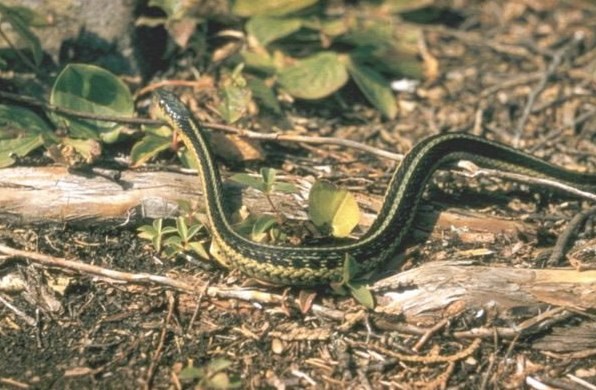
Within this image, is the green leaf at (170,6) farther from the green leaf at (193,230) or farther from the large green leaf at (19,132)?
the green leaf at (193,230)

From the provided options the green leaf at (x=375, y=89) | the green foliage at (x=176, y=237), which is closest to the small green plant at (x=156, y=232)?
the green foliage at (x=176, y=237)

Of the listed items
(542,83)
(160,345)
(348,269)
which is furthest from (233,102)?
(542,83)

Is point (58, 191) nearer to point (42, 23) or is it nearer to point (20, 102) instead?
point (20, 102)

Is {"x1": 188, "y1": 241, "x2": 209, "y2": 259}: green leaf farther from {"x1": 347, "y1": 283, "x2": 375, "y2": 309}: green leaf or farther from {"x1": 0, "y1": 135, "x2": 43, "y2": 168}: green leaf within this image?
{"x1": 0, "y1": 135, "x2": 43, "y2": 168}: green leaf

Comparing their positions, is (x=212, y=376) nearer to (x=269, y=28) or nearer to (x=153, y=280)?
(x=153, y=280)

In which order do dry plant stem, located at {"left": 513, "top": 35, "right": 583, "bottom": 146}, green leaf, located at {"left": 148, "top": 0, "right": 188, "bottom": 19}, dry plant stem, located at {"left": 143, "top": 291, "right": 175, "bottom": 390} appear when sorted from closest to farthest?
1. dry plant stem, located at {"left": 143, "top": 291, "right": 175, "bottom": 390}
2. green leaf, located at {"left": 148, "top": 0, "right": 188, "bottom": 19}
3. dry plant stem, located at {"left": 513, "top": 35, "right": 583, "bottom": 146}

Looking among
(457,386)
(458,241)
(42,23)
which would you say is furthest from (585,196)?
(42,23)

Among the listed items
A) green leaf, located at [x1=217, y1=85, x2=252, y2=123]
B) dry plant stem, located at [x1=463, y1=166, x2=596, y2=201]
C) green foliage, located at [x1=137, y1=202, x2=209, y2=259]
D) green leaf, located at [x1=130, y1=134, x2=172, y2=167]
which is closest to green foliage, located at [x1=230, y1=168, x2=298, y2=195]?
green foliage, located at [x1=137, y1=202, x2=209, y2=259]

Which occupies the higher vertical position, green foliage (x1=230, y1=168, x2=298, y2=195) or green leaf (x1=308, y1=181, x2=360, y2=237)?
green foliage (x1=230, y1=168, x2=298, y2=195)
